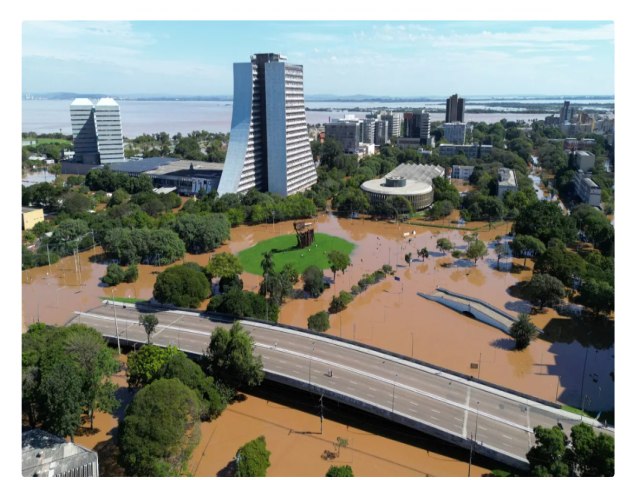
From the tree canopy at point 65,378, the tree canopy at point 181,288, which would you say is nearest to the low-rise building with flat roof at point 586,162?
the tree canopy at point 181,288

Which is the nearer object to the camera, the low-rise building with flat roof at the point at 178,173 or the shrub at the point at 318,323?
the shrub at the point at 318,323

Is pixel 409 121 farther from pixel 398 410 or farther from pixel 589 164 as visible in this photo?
pixel 398 410

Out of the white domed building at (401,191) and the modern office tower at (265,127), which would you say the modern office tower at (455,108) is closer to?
the white domed building at (401,191)

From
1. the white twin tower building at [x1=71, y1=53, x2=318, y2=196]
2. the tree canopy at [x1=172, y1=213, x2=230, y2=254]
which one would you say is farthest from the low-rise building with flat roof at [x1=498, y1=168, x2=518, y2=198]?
the tree canopy at [x1=172, y1=213, x2=230, y2=254]

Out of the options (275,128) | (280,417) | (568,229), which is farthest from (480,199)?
(280,417)

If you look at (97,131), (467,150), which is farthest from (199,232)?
(467,150)
